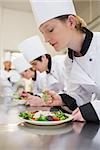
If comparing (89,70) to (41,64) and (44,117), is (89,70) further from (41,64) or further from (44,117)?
(41,64)

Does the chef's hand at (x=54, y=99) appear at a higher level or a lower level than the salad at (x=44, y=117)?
lower

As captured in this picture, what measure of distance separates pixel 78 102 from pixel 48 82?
1.26 m

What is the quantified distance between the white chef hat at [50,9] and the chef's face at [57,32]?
0.03 metres

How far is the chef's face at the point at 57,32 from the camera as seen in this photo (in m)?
1.03

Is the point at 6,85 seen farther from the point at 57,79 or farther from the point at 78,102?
the point at 78,102

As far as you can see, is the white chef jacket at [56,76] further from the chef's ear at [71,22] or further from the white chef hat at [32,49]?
the chef's ear at [71,22]

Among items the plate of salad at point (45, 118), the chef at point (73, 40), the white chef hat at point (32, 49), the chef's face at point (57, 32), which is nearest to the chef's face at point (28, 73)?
the white chef hat at point (32, 49)

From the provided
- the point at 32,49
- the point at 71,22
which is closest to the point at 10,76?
the point at 32,49

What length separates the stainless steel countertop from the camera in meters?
0.57

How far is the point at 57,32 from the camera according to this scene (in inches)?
40.5

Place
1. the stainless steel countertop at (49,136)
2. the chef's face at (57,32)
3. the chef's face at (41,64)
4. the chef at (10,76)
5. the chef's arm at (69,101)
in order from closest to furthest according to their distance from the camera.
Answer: the stainless steel countertop at (49,136) → the chef's face at (57,32) → the chef's arm at (69,101) → the chef's face at (41,64) → the chef at (10,76)

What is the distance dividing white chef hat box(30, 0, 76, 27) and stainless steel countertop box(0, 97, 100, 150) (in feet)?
1.58

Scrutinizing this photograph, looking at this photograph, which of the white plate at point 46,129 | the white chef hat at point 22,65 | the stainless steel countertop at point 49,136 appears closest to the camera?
the stainless steel countertop at point 49,136

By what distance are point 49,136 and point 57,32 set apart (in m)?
0.51
